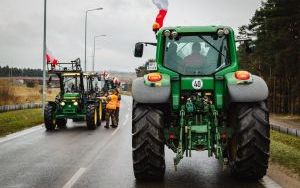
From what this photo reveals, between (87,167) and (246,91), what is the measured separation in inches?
164

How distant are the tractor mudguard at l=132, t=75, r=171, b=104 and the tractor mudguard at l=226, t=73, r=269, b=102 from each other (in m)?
1.10

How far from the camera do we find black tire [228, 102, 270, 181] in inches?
325

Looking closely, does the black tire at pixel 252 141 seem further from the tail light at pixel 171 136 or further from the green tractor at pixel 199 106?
the tail light at pixel 171 136

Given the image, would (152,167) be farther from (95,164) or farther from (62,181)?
(95,164)

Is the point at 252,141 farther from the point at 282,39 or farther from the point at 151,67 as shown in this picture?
the point at 282,39

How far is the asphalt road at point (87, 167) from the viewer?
8750 mm

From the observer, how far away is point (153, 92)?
8.52m

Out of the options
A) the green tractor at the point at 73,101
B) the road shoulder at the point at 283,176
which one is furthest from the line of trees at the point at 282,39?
the road shoulder at the point at 283,176

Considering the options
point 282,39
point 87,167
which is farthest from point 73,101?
point 282,39

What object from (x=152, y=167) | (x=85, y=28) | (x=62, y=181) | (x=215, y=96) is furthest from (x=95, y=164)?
(x=85, y=28)

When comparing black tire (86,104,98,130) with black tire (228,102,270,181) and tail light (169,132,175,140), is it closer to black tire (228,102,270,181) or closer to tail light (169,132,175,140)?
tail light (169,132,175,140)

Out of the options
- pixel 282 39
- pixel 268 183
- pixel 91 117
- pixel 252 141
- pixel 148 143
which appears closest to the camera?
pixel 252 141

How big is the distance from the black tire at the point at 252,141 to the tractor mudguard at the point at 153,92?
1.34 m

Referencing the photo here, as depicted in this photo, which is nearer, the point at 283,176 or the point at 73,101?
the point at 283,176
